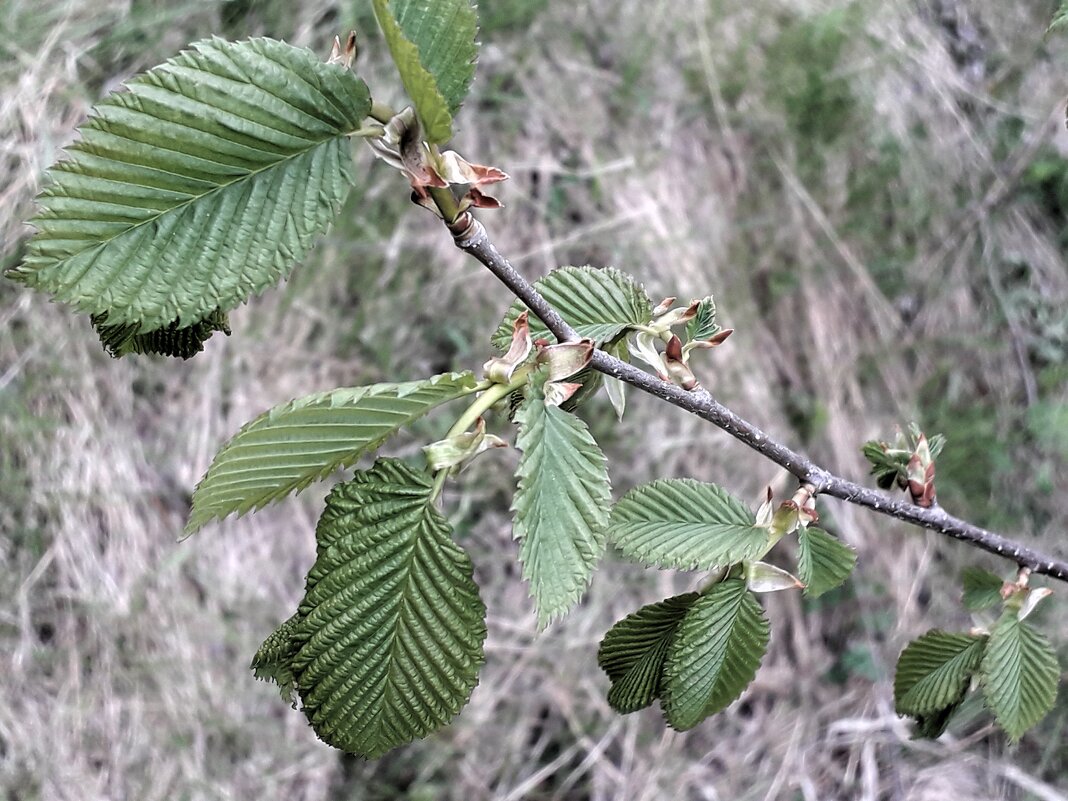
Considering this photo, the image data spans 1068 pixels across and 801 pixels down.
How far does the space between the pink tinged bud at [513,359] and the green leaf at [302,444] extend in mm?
35

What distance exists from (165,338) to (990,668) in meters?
0.73

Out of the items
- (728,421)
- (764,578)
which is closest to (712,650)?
(764,578)

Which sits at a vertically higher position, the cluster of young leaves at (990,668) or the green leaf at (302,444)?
the green leaf at (302,444)

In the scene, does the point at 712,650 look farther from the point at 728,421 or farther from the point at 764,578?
the point at 728,421

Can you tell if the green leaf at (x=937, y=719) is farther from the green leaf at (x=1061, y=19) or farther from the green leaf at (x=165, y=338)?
the green leaf at (x=165, y=338)

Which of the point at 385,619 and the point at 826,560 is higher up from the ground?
the point at 385,619

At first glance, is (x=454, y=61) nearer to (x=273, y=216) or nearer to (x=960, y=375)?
(x=273, y=216)

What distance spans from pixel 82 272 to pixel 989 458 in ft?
7.81

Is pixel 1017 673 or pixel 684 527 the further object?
pixel 1017 673

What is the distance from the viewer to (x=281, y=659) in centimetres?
52

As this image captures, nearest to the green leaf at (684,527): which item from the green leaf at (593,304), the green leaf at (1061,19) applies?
the green leaf at (593,304)

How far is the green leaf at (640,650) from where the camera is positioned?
652 millimetres

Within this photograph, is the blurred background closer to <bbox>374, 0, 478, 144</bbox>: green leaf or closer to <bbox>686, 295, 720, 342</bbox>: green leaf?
<bbox>686, 295, 720, 342</bbox>: green leaf

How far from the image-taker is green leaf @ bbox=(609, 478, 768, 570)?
0.60 metres
